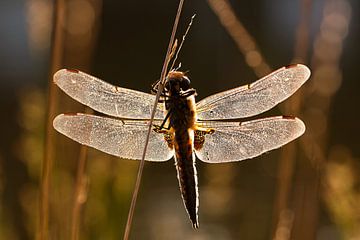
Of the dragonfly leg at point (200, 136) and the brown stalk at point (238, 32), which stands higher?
the brown stalk at point (238, 32)

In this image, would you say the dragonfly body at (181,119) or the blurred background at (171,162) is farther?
the blurred background at (171,162)

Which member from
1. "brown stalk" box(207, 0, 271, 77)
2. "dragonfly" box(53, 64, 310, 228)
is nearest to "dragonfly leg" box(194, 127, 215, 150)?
"dragonfly" box(53, 64, 310, 228)

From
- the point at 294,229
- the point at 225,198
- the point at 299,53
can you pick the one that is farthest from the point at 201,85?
the point at 299,53

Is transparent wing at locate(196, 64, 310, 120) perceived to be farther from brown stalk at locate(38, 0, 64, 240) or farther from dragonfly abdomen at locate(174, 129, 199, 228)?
brown stalk at locate(38, 0, 64, 240)

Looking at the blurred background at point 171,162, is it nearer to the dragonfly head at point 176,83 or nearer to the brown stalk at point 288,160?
the brown stalk at point 288,160

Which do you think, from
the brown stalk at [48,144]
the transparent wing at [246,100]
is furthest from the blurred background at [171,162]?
the transparent wing at [246,100]

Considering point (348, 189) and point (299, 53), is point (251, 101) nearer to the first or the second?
point (299, 53)
